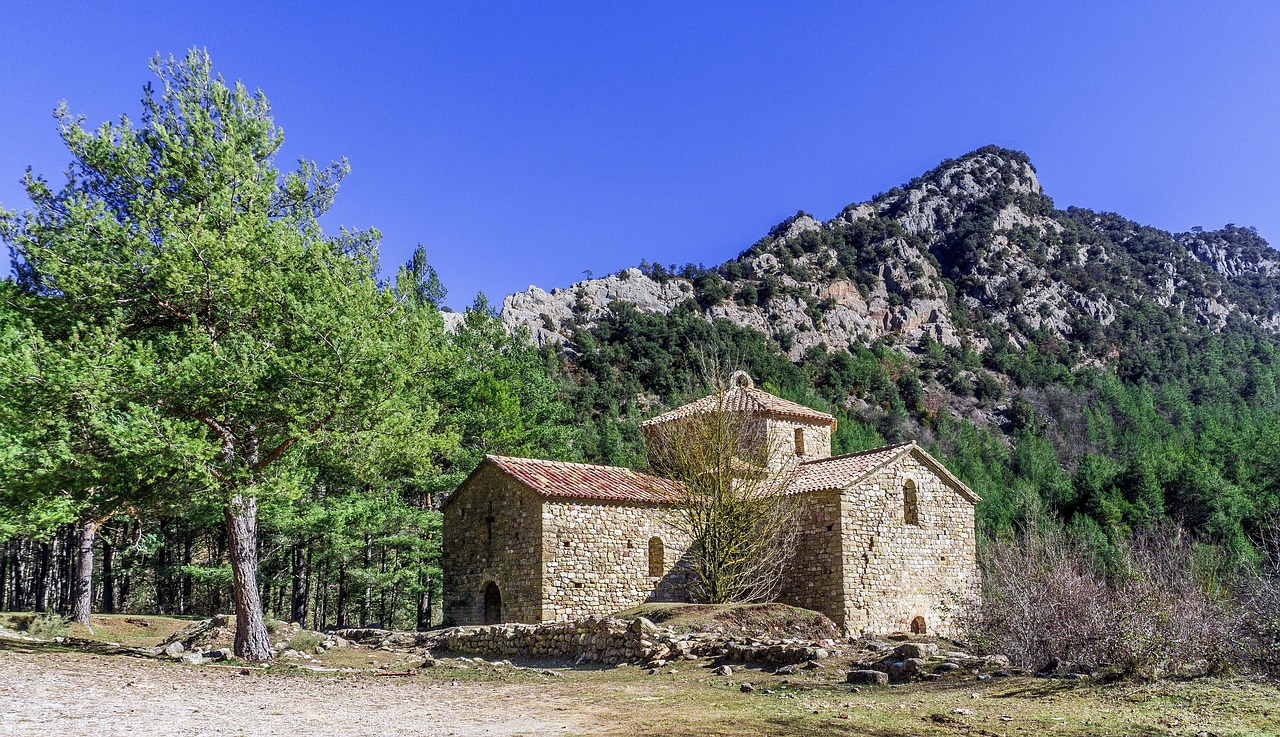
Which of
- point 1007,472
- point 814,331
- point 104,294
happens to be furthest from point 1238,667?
point 814,331

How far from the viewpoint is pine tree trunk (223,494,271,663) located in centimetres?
1555

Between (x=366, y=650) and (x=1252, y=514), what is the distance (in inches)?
1752

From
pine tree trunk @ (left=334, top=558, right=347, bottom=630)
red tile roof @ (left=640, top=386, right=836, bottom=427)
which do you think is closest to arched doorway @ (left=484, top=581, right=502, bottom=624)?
red tile roof @ (left=640, top=386, right=836, bottom=427)

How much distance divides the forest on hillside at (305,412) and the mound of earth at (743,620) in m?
5.77

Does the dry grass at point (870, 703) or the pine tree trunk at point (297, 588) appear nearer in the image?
the dry grass at point (870, 703)

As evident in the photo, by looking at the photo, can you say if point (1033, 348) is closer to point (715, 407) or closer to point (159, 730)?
point (715, 407)

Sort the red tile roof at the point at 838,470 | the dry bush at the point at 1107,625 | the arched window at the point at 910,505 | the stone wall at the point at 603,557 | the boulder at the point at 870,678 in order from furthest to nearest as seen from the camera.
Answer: the arched window at the point at 910,505
the red tile roof at the point at 838,470
the stone wall at the point at 603,557
the boulder at the point at 870,678
the dry bush at the point at 1107,625

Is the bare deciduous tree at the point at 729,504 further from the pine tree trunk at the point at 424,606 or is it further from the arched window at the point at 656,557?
the pine tree trunk at the point at 424,606

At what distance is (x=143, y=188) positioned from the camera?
55.0 feet

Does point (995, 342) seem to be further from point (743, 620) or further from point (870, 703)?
point (870, 703)

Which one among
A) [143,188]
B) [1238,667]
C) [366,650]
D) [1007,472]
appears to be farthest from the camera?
[1007,472]

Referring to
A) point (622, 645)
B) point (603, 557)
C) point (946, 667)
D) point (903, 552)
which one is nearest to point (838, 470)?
point (903, 552)

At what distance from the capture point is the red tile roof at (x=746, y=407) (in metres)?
23.2

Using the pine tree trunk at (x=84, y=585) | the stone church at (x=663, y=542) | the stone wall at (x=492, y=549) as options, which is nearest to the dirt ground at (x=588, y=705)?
the stone wall at (x=492, y=549)
